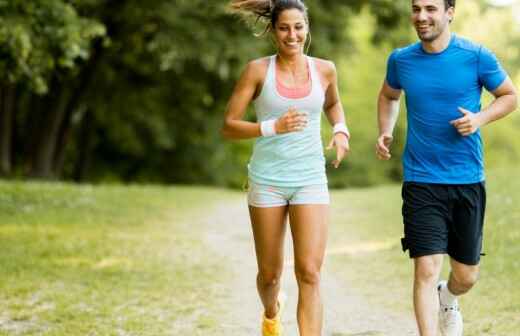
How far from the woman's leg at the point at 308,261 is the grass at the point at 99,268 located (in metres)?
1.84

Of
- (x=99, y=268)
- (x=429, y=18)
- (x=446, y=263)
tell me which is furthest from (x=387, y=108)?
(x=99, y=268)

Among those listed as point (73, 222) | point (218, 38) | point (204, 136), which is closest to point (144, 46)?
point (218, 38)

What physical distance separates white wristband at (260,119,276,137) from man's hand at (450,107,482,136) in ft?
3.51

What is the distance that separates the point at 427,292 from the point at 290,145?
1211 mm

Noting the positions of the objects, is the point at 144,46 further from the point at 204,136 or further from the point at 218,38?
the point at 204,136

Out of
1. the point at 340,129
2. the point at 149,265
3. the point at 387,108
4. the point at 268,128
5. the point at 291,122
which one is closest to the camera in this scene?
the point at 291,122

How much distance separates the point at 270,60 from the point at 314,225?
1.06 metres

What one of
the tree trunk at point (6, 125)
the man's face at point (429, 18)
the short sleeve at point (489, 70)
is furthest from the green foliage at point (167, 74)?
the short sleeve at point (489, 70)

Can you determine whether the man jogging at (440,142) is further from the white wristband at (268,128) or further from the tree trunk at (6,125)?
the tree trunk at (6,125)

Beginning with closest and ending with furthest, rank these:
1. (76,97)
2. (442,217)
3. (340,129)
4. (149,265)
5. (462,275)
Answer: (442,217) < (340,129) < (462,275) < (149,265) < (76,97)

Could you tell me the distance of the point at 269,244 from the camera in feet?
19.5

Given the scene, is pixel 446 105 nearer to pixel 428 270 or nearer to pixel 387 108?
pixel 387 108

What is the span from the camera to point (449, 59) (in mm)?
5742

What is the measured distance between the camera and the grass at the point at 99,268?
306 inches
